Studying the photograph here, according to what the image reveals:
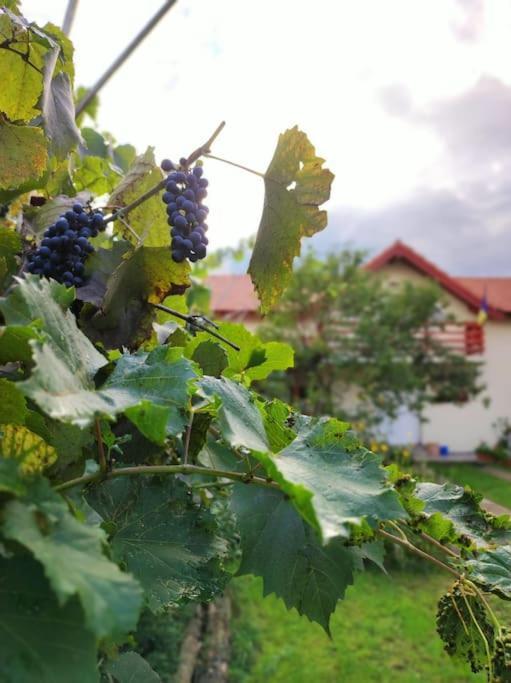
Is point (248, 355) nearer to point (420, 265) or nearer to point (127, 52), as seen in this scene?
point (127, 52)

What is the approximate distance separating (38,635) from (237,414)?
0.87 ft

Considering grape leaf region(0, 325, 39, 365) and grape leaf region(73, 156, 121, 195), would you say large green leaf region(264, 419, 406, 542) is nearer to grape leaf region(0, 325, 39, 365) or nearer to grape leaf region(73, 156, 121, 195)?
grape leaf region(0, 325, 39, 365)

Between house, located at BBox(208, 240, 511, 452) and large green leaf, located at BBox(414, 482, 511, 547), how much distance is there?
14300 millimetres

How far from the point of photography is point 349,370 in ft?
36.5

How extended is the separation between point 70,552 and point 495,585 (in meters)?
0.48

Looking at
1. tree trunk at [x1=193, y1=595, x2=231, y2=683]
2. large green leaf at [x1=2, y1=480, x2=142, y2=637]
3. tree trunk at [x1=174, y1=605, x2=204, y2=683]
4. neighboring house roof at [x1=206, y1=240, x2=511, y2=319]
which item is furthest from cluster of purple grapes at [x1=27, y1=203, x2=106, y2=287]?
neighboring house roof at [x1=206, y1=240, x2=511, y2=319]

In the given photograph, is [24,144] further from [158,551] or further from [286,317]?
[286,317]

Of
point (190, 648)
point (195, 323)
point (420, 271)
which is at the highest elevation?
point (420, 271)

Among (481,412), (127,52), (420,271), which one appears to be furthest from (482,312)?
(127,52)

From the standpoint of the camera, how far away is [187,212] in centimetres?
91

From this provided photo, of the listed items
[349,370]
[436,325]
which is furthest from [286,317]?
[436,325]

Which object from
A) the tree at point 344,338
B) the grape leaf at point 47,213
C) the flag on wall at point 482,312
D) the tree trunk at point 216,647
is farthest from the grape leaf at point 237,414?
the flag on wall at point 482,312

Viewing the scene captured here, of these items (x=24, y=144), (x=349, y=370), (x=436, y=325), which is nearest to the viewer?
(x=24, y=144)

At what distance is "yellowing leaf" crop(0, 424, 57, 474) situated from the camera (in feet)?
1.84
